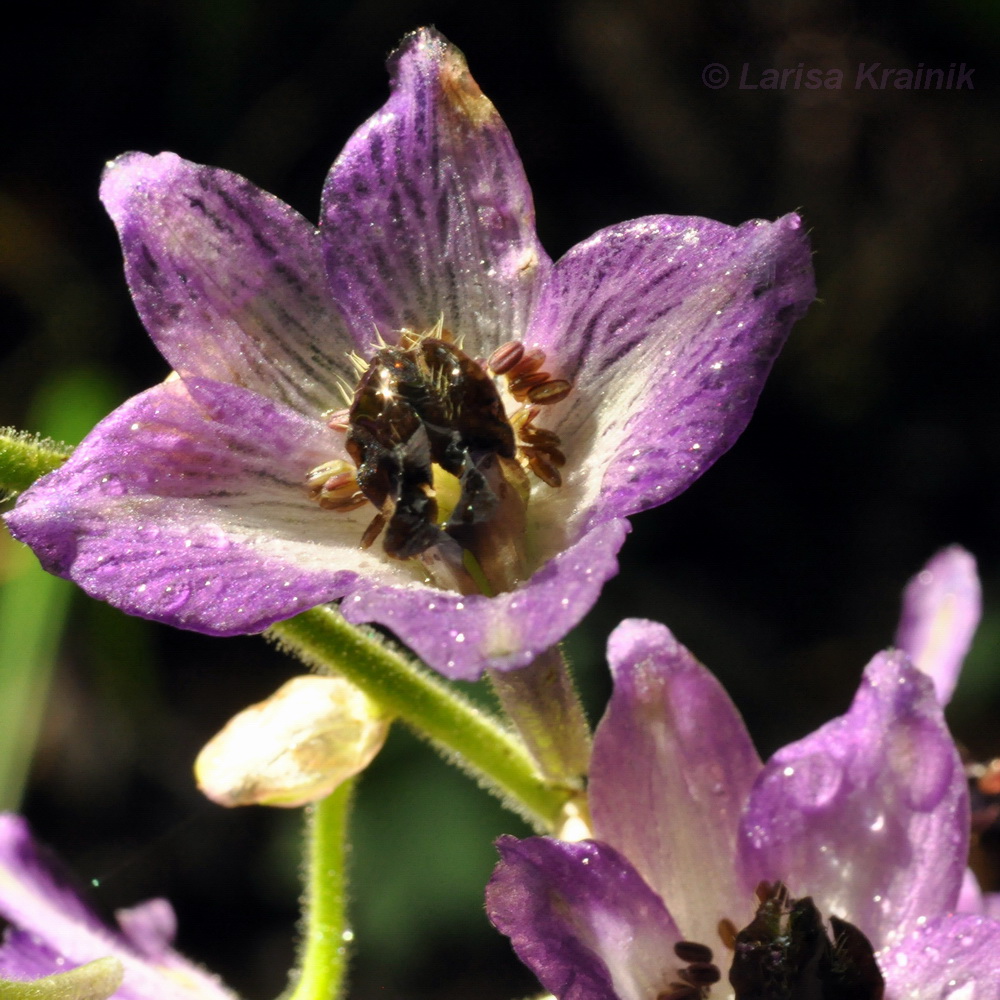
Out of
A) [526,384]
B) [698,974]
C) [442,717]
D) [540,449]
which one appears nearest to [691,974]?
[698,974]

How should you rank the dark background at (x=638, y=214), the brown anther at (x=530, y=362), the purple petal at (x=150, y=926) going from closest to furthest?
the brown anther at (x=530, y=362)
the purple petal at (x=150, y=926)
the dark background at (x=638, y=214)

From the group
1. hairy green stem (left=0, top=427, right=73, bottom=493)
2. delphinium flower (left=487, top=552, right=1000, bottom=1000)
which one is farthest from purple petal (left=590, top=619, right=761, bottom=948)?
hairy green stem (left=0, top=427, right=73, bottom=493)

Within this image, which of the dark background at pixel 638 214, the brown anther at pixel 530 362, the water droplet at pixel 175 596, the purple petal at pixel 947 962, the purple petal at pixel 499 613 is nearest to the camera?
the purple petal at pixel 499 613

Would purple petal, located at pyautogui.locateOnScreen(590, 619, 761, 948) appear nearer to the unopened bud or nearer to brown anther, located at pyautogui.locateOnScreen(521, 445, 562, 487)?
brown anther, located at pyautogui.locateOnScreen(521, 445, 562, 487)

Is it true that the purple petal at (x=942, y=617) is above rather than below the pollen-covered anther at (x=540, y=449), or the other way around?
below

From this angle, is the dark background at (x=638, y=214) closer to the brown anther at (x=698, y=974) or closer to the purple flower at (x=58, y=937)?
the purple flower at (x=58, y=937)

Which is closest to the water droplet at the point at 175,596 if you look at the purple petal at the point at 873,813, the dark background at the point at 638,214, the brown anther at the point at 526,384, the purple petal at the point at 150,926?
the brown anther at the point at 526,384
